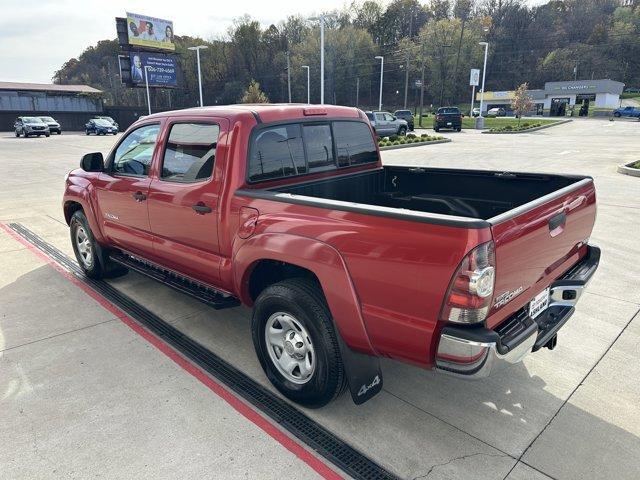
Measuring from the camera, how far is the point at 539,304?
2.83m

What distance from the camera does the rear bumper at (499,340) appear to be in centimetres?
221

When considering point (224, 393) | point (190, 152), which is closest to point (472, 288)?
point (224, 393)

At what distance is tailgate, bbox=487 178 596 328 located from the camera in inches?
90.5

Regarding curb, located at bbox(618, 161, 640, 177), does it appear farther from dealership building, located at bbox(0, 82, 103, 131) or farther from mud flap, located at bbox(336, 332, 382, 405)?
dealership building, located at bbox(0, 82, 103, 131)

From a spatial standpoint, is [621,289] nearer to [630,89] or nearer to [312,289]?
[312,289]

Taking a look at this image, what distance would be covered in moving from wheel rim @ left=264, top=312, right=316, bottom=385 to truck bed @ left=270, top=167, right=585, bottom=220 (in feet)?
3.32

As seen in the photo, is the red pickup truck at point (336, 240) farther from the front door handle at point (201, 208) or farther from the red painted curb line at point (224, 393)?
the red painted curb line at point (224, 393)

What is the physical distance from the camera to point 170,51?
2299 inches

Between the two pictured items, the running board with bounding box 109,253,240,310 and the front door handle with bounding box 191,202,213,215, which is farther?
the running board with bounding box 109,253,240,310

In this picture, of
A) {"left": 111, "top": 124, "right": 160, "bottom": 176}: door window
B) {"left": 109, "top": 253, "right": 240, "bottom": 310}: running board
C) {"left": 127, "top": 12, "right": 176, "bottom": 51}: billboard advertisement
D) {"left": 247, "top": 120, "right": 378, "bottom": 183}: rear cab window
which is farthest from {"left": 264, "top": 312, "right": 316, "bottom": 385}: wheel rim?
{"left": 127, "top": 12, "right": 176, "bottom": 51}: billboard advertisement

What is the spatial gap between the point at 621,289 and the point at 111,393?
4.99 metres

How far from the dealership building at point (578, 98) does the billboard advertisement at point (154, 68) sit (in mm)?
41838

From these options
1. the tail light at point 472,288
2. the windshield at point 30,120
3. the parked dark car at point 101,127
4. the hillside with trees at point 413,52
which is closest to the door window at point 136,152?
the tail light at point 472,288

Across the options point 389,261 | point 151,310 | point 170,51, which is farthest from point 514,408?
point 170,51
